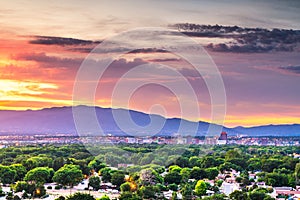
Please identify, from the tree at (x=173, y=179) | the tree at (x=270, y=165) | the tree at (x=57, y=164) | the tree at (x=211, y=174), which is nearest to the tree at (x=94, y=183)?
the tree at (x=173, y=179)

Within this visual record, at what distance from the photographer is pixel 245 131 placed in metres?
95.6

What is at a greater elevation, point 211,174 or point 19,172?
point 19,172

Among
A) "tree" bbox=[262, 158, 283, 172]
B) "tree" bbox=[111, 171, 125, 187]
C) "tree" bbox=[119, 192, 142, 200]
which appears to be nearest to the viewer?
"tree" bbox=[119, 192, 142, 200]

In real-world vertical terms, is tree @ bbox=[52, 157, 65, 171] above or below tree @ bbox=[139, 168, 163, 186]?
above

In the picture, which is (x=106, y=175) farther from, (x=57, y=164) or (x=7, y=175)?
(x=57, y=164)

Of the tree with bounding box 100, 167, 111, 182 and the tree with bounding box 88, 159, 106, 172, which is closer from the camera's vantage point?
the tree with bounding box 100, 167, 111, 182

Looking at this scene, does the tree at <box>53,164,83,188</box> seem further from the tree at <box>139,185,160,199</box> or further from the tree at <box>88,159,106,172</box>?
the tree at <box>139,185,160,199</box>

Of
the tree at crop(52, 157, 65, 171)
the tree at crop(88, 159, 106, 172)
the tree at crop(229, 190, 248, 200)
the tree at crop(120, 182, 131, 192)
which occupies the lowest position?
the tree at crop(229, 190, 248, 200)

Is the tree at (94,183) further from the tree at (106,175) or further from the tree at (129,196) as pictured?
the tree at (129,196)

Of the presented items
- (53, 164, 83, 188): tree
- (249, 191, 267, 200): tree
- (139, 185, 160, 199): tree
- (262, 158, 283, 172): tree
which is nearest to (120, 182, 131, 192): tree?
(139, 185, 160, 199): tree

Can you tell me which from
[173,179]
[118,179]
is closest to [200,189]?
[173,179]

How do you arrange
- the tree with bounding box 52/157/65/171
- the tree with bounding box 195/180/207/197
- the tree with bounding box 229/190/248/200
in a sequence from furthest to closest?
1. the tree with bounding box 52/157/65/171
2. the tree with bounding box 195/180/207/197
3. the tree with bounding box 229/190/248/200

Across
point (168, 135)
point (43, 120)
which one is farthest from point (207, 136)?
point (43, 120)

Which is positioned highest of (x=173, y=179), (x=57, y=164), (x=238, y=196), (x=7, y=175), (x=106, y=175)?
(x=57, y=164)
